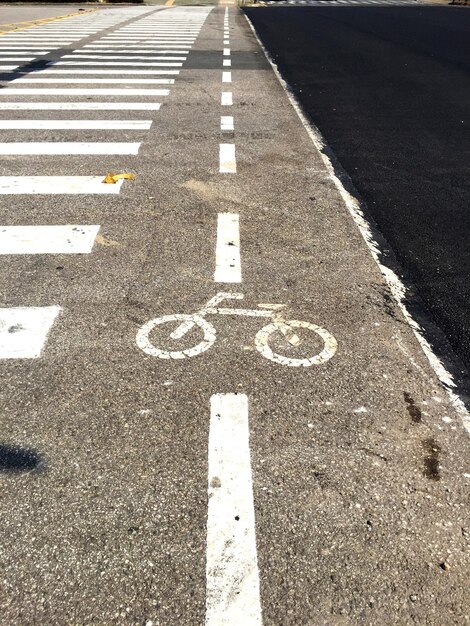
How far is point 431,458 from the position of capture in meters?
3.10

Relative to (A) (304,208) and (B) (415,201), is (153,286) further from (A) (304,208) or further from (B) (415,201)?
(B) (415,201)

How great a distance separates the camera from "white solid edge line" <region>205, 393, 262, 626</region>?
2373 millimetres

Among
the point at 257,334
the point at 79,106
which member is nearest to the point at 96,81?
the point at 79,106

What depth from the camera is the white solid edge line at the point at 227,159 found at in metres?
7.39

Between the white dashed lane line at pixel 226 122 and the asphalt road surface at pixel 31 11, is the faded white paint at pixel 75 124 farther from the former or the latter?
the asphalt road surface at pixel 31 11

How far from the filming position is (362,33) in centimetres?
2398

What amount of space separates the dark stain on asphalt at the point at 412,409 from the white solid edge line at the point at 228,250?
1808 millimetres

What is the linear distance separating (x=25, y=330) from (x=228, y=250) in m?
1.99

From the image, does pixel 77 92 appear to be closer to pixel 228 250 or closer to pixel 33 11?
pixel 228 250

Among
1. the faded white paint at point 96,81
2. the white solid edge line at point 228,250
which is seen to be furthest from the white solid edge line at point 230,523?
the faded white paint at point 96,81

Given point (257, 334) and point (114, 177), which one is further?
point (114, 177)

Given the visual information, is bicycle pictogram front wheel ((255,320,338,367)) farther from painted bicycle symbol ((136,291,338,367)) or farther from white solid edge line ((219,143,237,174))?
white solid edge line ((219,143,237,174))

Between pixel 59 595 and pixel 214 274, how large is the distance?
9.80ft

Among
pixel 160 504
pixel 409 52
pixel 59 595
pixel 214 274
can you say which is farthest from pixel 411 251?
pixel 409 52
